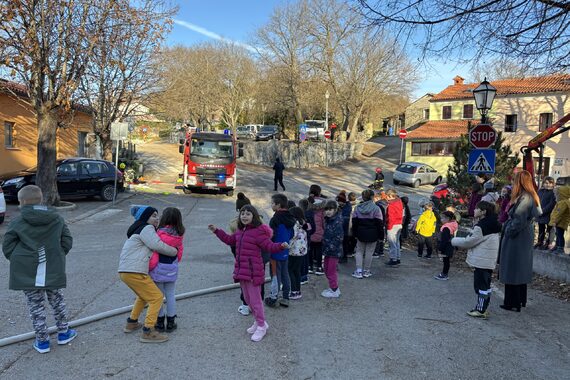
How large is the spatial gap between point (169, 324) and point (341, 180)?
27827mm

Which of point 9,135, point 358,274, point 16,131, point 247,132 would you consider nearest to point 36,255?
point 358,274

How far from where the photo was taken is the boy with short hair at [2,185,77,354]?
4.13 m

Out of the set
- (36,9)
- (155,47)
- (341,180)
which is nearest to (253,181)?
(341,180)

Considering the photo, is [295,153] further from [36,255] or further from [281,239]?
[36,255]

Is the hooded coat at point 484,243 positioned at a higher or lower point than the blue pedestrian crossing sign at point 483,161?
lower

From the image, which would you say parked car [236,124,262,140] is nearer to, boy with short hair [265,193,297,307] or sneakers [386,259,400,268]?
sneakers [386,259,400,268]

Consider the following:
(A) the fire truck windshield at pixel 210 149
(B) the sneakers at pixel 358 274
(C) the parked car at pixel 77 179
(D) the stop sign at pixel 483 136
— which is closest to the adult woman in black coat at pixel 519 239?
(B) the sneakers at pixel 358 274

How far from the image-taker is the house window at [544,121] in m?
33.9

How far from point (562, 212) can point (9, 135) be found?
22876 mm

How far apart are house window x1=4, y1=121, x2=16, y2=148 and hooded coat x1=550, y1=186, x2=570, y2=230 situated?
22322 mm

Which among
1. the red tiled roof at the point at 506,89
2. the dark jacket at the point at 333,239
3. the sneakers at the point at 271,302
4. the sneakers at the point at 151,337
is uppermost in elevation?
the red tiled roof at the point at 506,89

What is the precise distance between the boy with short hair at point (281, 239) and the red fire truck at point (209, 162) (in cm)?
1395

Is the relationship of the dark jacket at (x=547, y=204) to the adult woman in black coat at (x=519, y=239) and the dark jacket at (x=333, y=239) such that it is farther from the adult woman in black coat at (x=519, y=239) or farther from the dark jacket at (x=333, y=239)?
the dark jacket at (x=333, y=239)

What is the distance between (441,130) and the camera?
3862 cm
